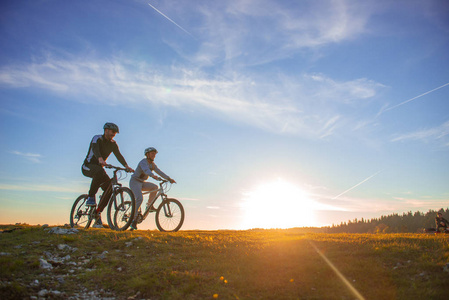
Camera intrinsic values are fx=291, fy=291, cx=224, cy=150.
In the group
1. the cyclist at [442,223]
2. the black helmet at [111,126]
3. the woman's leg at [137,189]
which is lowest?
the cyclist at [442,223]

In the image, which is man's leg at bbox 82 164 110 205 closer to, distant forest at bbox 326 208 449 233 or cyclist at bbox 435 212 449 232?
cyclist at bbox 435 212 449 232

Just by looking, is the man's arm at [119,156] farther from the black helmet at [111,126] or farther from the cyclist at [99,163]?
the black helmet at [111,126]

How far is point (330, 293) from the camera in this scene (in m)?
7.49

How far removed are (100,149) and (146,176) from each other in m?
2.56

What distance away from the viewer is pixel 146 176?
14.8 meters

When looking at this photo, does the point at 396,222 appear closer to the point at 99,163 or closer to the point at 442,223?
the point at 442,223

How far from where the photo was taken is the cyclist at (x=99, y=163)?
13768 mm

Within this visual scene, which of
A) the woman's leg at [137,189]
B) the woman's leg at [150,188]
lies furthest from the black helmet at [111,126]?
the woman's leg at [150,188]

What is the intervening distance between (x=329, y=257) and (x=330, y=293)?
98.9 inches

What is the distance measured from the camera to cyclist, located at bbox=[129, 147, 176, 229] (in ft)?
47.3

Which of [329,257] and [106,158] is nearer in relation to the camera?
[329,257]

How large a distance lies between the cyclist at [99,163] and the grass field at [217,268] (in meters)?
2.58

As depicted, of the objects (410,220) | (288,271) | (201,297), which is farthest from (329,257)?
(410,220)

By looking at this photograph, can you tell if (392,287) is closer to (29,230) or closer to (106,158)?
(106,158)
